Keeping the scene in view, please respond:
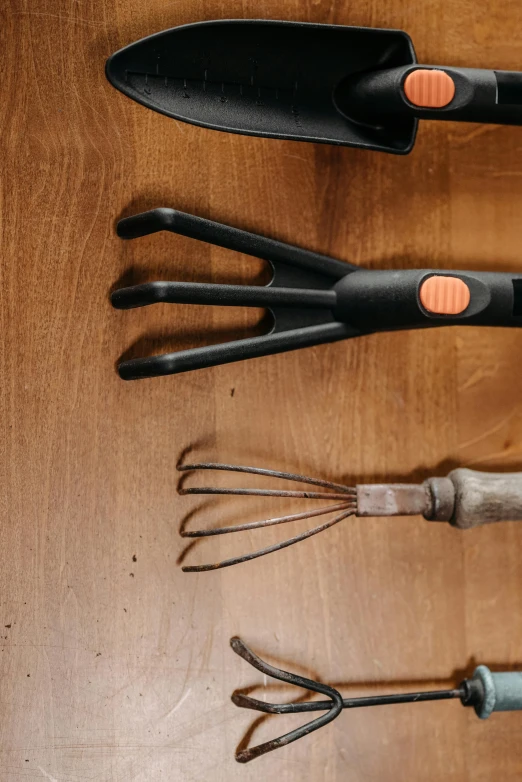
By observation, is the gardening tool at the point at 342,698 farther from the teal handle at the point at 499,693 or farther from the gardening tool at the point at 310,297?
the gardening tool at the point at 310,297

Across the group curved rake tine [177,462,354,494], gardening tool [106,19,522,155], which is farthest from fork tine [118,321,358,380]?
gardening tool [106,19,522,155]

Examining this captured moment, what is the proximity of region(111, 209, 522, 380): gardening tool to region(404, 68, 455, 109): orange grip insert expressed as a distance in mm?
178

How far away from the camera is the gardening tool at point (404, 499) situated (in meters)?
0.80

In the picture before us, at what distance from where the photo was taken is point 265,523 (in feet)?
2.61

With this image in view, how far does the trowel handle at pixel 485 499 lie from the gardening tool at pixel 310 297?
0.17m

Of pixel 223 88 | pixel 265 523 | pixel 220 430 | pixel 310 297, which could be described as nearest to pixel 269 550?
pixel 265 523

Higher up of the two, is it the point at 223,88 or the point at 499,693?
the point at 223,88

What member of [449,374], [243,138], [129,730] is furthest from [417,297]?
[129,730]

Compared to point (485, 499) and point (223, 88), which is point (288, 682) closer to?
point (485, 499)

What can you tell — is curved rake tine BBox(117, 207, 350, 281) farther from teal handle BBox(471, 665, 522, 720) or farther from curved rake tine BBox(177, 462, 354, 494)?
teal handle BBox(471, 665, 522, 720)

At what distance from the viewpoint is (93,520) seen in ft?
2.63

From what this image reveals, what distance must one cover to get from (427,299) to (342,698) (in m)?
0.45

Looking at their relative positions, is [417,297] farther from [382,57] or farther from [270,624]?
[270,624]

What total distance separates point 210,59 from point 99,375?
0.35 meters
